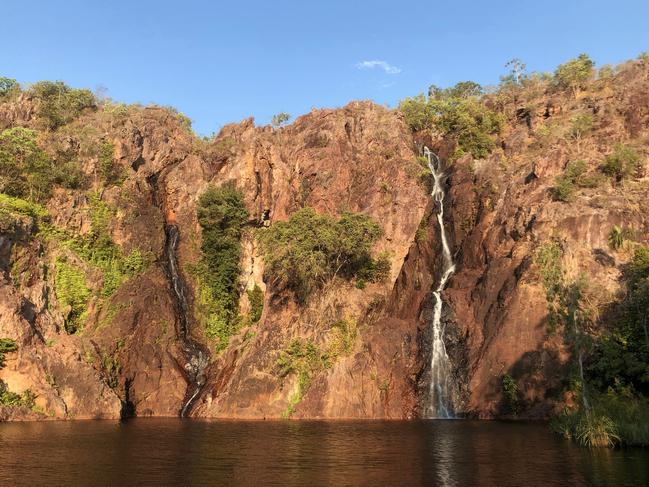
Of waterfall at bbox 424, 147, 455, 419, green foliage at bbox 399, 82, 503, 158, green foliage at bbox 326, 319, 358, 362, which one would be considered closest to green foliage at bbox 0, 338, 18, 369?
green foliage at bbox 326, 319, 358, 362

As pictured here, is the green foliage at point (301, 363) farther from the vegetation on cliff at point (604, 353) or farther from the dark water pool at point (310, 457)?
the vegetation on cliff at point (604, 353)

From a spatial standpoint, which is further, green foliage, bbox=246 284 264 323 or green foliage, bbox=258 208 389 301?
green foliage, bbox=246 284 264 323

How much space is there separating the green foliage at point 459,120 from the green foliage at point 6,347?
55.7 m

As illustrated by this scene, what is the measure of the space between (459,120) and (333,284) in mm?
34143

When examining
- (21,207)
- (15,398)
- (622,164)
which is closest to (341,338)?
(15,398)

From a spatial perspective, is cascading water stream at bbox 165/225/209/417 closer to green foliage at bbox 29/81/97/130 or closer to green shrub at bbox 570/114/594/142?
green foliage at bbox 29/81/97/130

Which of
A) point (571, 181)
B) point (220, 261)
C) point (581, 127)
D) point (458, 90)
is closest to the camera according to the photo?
point (571, 181)

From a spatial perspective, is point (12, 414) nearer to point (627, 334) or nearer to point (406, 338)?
point (406, 338)

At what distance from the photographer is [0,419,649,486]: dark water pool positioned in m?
19.6

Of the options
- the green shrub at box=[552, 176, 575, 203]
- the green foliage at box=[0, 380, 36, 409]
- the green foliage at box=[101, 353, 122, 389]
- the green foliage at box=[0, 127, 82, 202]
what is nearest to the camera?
the green foliage at box=[0, 380, 36, 409]

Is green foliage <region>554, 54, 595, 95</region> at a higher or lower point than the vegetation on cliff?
higher

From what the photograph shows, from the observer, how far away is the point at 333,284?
187ft

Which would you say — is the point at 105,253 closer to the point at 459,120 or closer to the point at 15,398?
the point at 15,398

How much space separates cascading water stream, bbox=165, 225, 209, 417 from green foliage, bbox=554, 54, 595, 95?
62.4 m
